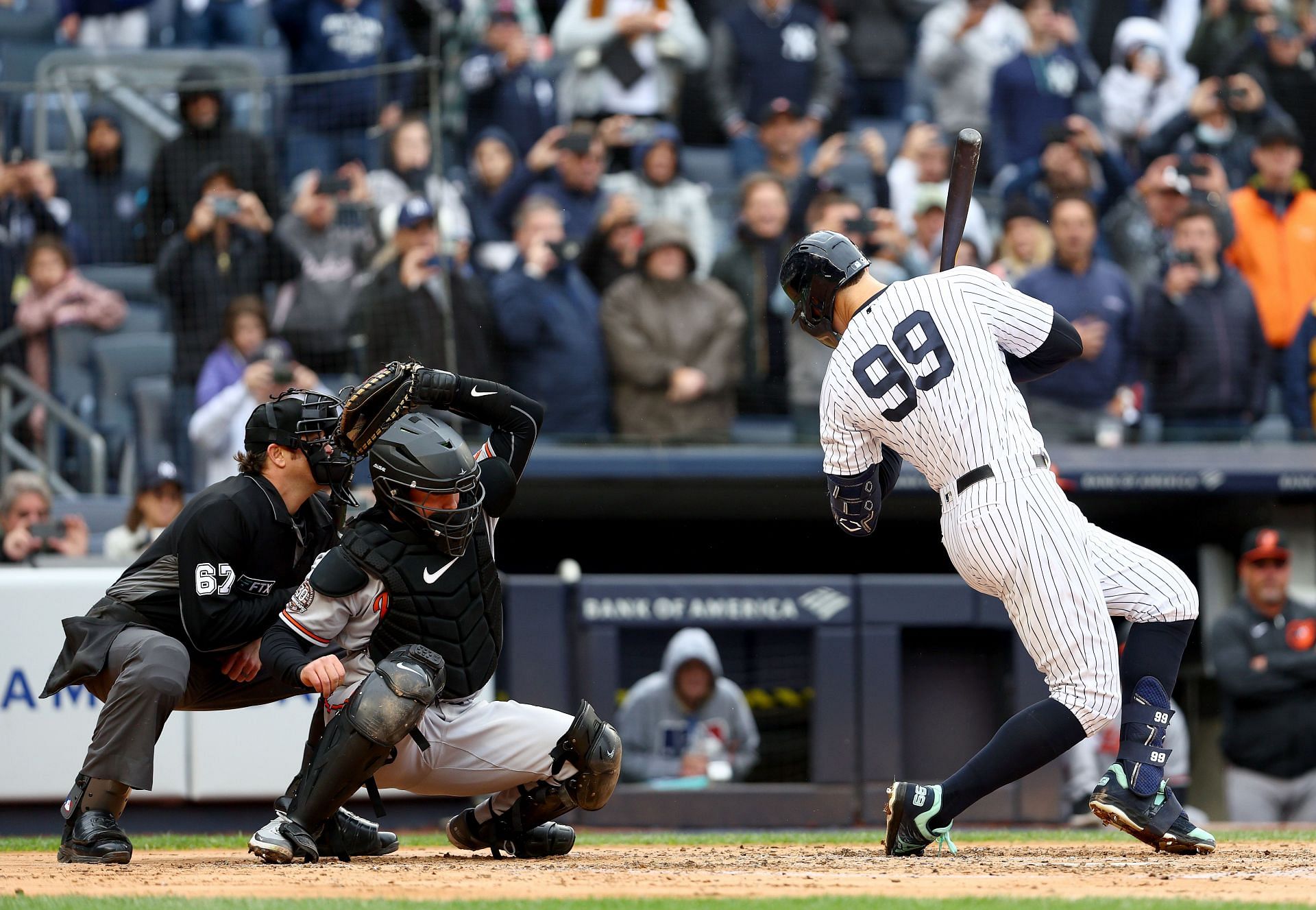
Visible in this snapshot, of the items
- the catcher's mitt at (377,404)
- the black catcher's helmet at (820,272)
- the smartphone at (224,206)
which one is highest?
the smartphone at (224,206)

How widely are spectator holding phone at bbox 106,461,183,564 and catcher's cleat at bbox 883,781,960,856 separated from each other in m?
3.99

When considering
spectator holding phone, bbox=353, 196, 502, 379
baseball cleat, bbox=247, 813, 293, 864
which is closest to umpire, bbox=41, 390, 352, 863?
baseball cleat, bbox=247, 813, 293, 864

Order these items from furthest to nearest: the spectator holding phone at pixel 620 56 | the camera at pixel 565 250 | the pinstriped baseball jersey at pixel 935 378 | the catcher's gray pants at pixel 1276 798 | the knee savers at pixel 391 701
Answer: the spectator holding phone at pixel 620 56 → the camera at pixel 565 250 → the catcher's gray pants at pixel 1276 798 → the pinstriped baseball jersey at pixel 935 378 → the knee savers at pixel 391 701

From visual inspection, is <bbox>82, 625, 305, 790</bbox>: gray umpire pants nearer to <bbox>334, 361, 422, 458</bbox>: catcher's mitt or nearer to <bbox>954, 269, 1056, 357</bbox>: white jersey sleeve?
<bbox>334, 361, 422, 458</bbox>: catcher's mitt

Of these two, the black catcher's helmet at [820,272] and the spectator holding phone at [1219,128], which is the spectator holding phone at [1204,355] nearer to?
the spectator holding phone at [1219,128]

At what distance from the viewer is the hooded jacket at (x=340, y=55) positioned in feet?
31.8

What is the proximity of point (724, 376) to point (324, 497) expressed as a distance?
11.8 feet

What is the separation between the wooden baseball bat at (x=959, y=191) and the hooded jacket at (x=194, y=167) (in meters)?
5.16

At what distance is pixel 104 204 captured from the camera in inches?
373

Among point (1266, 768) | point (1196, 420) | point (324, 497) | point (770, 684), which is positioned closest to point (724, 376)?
point (770, 684)

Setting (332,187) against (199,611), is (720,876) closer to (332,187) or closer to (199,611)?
(199,611)

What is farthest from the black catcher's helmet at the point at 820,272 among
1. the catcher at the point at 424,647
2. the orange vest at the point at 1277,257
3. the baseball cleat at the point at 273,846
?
the orange vest at the point at 1277,257

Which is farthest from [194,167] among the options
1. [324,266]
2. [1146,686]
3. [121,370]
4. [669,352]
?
[1146,686]

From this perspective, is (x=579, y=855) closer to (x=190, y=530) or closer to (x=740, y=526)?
(x=190, y=530)
